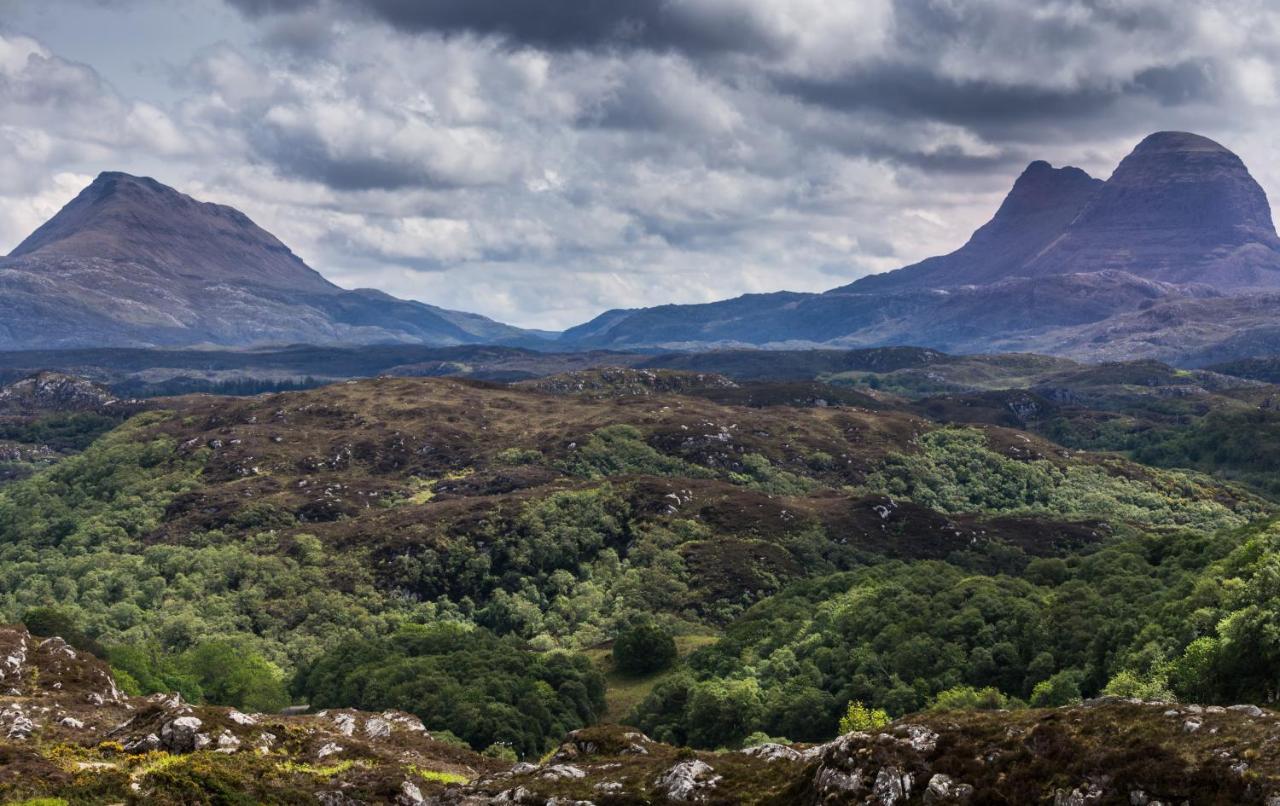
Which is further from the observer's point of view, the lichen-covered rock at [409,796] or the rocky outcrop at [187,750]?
the lichen-covered rock at [409,796]

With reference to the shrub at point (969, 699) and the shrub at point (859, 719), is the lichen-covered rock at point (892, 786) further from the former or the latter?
the shrub at point (859, 719)

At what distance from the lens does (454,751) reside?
6041 cm

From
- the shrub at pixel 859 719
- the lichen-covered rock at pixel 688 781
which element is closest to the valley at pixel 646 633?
the lichen-covered rock at pixel 688 781

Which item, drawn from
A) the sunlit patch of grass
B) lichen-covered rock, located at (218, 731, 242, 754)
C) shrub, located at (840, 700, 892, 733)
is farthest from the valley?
shrub, located at (840, 700, 892, 733)

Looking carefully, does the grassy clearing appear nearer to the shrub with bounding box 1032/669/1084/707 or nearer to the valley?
the valley

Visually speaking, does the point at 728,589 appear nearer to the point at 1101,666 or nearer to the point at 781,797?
the point at 1101,666

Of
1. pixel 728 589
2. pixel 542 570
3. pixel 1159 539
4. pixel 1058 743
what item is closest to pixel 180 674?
pixel 542 570

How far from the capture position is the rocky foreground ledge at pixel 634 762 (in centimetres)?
3309

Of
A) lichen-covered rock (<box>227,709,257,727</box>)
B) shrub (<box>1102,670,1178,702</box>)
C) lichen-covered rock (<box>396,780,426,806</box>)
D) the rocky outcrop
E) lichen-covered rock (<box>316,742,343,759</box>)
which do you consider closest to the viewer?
the rocky outcrop

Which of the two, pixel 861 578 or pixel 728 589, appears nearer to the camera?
pixel 861 578

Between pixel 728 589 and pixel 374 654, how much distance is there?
3012 inches

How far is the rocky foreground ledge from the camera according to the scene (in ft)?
109

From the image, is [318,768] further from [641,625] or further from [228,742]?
[641,625]

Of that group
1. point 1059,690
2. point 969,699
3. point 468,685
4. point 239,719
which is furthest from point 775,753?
point 468,685
